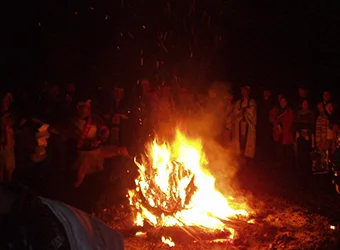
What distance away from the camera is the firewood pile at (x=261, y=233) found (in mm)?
4957

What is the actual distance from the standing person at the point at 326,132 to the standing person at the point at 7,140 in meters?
6.54

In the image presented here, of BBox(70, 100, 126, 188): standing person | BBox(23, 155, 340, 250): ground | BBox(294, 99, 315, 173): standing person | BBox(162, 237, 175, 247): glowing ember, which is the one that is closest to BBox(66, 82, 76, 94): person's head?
BBox(70, 100, 126, 188): standing person

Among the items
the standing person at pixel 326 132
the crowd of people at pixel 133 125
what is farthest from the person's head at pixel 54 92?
the standing person at pixel 326 132

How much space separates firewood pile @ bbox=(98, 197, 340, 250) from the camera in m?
4.96

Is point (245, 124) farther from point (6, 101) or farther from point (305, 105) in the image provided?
point (6, 101)

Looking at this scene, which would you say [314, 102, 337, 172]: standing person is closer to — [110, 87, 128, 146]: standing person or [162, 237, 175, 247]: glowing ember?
[110, 87, 128, 146]: standing person

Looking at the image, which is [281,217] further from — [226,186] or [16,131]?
[16,131]

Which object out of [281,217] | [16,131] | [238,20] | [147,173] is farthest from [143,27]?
[281,217]

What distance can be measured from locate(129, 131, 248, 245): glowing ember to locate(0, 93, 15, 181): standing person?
2.49 metres

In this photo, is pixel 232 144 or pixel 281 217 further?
pixel 232 144

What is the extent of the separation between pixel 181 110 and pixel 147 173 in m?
3.24

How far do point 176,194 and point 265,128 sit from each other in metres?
4.60

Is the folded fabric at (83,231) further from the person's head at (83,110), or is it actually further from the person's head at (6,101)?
the person's head at (6,101)

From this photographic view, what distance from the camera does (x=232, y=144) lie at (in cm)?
959
